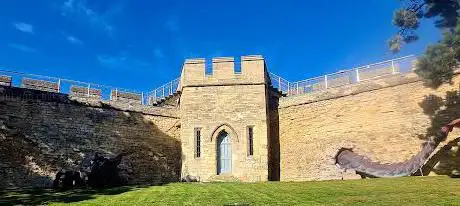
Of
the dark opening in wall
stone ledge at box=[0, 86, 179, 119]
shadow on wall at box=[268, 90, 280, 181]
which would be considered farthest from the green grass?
shadow on wall at box=[268, 90, 280, 181]

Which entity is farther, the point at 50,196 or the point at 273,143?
the point at 273,143

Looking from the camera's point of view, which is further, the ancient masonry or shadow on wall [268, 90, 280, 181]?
shadow on wall [268, 90, 280, 181]

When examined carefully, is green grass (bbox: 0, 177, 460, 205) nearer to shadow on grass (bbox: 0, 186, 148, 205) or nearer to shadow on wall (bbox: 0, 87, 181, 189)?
shadow on grass (bbox: 0, 186, 148, 205)

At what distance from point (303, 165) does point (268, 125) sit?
2.51 meters

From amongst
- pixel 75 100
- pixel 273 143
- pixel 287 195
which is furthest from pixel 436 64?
pixel 75 100

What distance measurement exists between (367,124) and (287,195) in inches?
321

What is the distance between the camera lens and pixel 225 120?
21828 mm

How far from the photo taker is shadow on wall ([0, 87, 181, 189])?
18.9 metres

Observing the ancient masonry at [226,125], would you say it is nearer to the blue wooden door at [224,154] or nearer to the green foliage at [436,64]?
the blue wooden door at [224,154]

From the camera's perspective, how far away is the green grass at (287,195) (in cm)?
1134

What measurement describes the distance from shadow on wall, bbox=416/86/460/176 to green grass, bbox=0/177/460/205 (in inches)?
65.1

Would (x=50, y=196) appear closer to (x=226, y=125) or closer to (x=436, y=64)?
(x=226, y=125)

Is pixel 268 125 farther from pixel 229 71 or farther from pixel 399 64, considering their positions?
pixel 399 64

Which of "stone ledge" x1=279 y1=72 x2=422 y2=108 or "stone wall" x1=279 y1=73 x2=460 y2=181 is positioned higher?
"stone ledge" x1=279 y1=72 x2=422 y2=108
